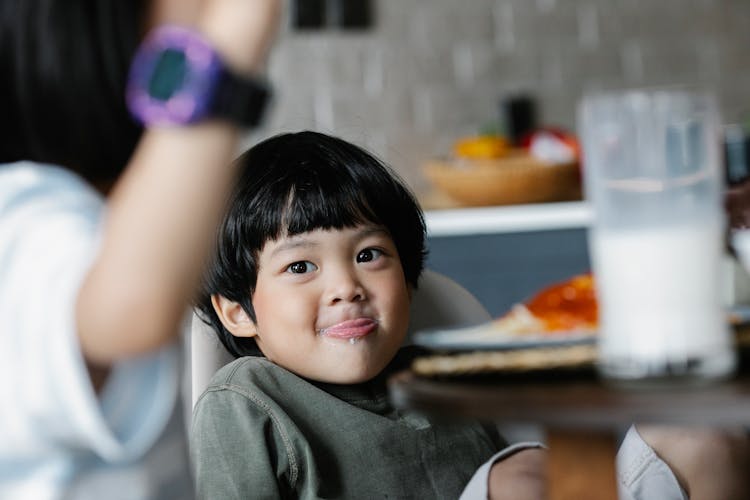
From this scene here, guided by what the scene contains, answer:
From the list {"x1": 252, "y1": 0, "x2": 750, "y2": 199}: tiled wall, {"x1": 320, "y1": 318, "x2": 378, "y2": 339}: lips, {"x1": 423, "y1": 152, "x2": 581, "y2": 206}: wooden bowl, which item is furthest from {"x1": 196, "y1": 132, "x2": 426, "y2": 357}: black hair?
{"x1": 252, "y1": 0, "x2": 750, "y2": 199}: tiled wall

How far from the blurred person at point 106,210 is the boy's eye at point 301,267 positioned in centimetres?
64

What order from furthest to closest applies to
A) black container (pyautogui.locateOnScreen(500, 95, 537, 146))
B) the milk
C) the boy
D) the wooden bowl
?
black container (pyautogui.locateOnScreen(500, 95, 537, 146)) < the wooden bowl < the boy < the milk

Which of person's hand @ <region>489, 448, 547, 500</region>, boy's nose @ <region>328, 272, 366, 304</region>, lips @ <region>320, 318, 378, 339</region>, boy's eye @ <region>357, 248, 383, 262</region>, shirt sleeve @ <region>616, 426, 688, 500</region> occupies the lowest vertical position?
shirt sleeve @ <region>616, 426, 688, 500</region>

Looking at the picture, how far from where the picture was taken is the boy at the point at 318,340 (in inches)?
58.1

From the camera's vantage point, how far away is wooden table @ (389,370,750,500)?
0.87m

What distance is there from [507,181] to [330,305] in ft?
5.54

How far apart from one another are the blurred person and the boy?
1.80 feet

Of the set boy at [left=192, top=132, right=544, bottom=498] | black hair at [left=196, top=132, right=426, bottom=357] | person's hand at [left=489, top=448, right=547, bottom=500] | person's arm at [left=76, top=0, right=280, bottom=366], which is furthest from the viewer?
black hair at [left=196, top=132, right=426, bottom=357]

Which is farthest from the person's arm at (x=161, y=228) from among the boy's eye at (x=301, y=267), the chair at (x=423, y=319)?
the chair at (x=423, y=319)

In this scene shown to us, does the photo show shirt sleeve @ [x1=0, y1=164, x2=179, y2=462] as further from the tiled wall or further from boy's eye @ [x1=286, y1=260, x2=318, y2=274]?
the tiled wall

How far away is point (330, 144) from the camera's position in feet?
5.51

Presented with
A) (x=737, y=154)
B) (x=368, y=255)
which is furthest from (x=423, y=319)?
(x=737, y=154)

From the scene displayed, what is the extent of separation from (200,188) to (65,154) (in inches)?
5.7

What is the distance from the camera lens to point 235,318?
164 cm
